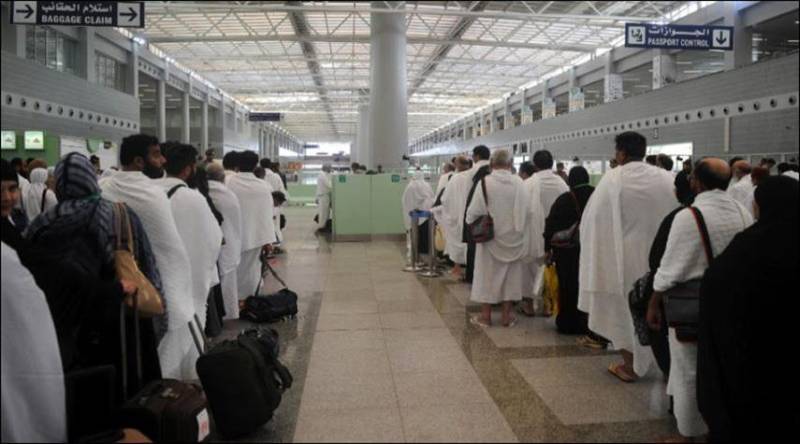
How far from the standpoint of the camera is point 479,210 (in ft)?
18.6

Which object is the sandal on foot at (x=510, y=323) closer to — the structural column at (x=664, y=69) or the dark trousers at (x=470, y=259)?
the dark trousers at (x=470, y=259)

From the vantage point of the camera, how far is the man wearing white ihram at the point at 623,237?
4215 millimetres

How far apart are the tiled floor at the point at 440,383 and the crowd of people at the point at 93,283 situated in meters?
0.89

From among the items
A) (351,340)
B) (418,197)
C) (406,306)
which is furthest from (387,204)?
(351,340)

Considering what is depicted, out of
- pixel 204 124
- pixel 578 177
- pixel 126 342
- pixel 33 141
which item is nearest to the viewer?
pixel 126 342

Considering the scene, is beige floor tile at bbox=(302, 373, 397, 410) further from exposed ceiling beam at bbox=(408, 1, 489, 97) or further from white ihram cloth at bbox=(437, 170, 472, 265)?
exposed ceiling beam at bbox=(408, 1, 489, 97)

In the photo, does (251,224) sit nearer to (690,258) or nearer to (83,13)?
(690,258)

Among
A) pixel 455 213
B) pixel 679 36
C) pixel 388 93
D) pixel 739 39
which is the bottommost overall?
pixel 455 213

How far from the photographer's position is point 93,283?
2.72m

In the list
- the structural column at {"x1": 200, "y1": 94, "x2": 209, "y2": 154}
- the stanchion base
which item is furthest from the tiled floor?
the structural column at {"x1": 200, "y1": 94, "x2": 209, "y2": 154}

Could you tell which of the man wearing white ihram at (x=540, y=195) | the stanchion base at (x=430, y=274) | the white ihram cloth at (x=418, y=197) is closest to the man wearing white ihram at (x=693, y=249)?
the man wearing white ihram at (x=540, y=195)

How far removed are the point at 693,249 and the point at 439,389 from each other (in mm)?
1885

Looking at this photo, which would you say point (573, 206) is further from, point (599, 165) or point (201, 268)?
point (599, 165)

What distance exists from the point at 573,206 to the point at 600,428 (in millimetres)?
2368
